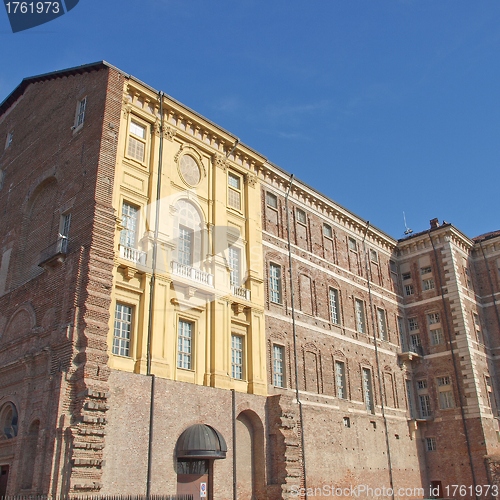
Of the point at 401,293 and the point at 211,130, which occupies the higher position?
the point at 211,130

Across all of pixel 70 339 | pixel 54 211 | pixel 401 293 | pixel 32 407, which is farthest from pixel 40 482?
pixel 401 293

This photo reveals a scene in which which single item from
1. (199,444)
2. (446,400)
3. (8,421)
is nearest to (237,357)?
(199,444)

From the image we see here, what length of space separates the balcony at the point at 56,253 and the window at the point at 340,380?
1574 centimetres

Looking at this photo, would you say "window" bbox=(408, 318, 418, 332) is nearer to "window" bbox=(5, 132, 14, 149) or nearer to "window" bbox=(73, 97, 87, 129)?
"window" bbox=(73, 97, 87, 129)

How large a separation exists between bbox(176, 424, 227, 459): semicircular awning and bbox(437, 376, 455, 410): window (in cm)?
1866

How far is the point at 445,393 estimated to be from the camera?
3412 centimetres

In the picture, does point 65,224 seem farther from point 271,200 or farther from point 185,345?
point 271,200

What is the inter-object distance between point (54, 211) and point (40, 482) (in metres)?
10.9

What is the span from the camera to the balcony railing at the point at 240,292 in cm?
2482

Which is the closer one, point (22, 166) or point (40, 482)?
point (40, 482)

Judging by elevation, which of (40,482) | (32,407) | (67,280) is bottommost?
(40,482)

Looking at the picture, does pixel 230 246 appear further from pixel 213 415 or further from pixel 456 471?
pixel 456 471

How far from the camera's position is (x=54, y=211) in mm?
23094

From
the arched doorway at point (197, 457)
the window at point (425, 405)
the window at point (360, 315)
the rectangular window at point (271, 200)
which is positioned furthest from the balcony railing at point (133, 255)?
the window at point (425, 405)
